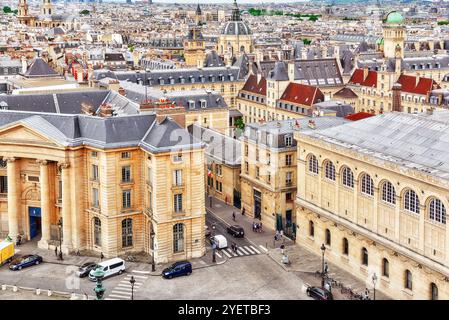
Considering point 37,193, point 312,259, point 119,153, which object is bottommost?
point 312,259

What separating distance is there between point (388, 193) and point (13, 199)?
4151 centimetres

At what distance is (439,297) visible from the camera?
2370 inches

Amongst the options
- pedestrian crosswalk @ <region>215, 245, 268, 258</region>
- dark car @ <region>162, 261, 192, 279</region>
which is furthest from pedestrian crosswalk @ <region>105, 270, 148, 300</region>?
pedestrian crosswalk @ <region>215, 245, 268, 258</region>

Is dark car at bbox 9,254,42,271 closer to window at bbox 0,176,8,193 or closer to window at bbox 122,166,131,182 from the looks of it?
window at bbox 0,176,8,193

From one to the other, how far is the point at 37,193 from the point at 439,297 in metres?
45.4

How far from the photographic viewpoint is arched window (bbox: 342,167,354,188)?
72.2m

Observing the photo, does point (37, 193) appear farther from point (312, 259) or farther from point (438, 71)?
point (438, 71)

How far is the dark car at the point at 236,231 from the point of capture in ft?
277

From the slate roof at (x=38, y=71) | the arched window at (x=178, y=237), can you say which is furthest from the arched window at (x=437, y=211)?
the slate roof at (x=38, y=71)

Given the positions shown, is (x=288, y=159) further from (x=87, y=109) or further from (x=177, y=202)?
(x=87, y=109)

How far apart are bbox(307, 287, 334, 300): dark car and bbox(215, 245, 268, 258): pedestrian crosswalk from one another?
44.5ft

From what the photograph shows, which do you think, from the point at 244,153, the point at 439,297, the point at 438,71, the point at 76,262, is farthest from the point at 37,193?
the point at 438,71

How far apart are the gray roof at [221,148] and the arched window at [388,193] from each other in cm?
3458

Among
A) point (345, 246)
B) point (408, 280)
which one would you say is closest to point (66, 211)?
point (345, 246)
